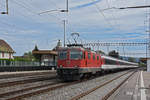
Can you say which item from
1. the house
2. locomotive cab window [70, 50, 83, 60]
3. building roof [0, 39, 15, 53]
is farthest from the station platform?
building roof [0, 39, 15, 53]

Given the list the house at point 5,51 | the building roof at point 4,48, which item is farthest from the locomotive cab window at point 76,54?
the building roof at point 4,48

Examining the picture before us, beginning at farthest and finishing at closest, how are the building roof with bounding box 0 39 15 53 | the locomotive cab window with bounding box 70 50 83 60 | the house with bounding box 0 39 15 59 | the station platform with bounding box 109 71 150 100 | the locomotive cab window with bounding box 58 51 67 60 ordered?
the building roof with bounding box 0 39 15 53, the house with bounding box 0 39 15 59, the locomotive cab window with bounding box 58 51 67 60, the locomotive cab window with bounding box 70 50 83 60, the station platform with bounding box 109 71 150 100

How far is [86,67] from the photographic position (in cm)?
1952

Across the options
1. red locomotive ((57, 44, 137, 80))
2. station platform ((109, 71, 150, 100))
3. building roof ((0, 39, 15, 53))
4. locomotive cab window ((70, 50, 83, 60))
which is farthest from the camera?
building roof ((0, 39, 15, 53))

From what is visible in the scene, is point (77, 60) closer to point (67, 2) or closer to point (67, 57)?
point (67, 57)

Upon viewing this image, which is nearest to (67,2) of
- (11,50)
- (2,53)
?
(2,53)

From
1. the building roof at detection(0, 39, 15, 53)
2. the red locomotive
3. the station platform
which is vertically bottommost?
the station platform

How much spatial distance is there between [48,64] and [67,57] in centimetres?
3258

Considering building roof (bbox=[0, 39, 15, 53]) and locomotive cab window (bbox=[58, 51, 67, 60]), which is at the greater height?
building roof (bbox=[0, 39, 15, 53])

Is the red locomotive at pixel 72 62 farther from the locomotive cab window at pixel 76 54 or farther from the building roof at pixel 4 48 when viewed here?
the building roof at pixel 4 48

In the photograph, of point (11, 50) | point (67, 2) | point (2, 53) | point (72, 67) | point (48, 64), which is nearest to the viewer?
point (72, 67)

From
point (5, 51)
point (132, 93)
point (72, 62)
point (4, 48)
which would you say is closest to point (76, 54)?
point (72, 62)

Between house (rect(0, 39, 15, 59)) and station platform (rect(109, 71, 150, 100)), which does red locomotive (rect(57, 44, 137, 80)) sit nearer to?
station platform (rect(109, 71, 150, 100))

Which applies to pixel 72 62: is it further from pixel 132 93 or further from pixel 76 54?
pixel 132 93
